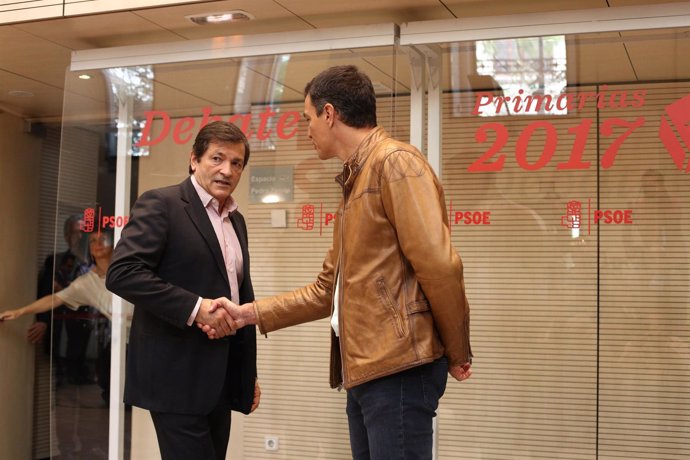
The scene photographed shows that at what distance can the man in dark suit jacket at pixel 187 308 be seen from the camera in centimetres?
335

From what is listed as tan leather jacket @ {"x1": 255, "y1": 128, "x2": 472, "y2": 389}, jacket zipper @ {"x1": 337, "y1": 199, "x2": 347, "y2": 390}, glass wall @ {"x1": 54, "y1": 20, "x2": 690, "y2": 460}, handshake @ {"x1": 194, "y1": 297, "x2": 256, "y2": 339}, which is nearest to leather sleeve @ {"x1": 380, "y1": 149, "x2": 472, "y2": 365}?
tan leather jacket @ {"x1": 255, "y1": 128, "x2": 472, "y2": 389}

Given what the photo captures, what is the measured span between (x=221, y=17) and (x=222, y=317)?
1.94 meters

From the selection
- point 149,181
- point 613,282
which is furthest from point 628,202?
point 149,181

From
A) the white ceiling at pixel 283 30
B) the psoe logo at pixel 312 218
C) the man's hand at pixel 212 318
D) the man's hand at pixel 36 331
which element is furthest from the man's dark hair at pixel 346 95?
the man's hand at pixel 36 331

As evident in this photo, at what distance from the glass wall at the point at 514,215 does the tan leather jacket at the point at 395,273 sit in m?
1.72

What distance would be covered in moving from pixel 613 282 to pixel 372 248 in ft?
6.83

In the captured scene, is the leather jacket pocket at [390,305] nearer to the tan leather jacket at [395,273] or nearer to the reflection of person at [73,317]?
the tan leather jacket at [395,273]

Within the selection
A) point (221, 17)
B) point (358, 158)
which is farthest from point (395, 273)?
point (221, 17)

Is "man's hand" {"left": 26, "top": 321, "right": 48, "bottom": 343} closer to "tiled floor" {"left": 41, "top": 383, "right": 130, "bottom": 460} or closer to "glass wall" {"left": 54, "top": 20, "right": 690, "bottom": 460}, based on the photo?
"tiled floor" {"left": 41, "top": 383, "right": 130, "bottom": 460}

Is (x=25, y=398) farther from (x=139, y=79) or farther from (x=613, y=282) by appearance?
(x=613, y=282)

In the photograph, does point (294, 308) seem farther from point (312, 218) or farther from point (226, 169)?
point (312, 218)

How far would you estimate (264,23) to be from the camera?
477cm

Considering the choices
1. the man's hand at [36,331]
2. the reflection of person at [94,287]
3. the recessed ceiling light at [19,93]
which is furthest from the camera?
the man's hand at [36,331]

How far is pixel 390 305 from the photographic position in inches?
108
